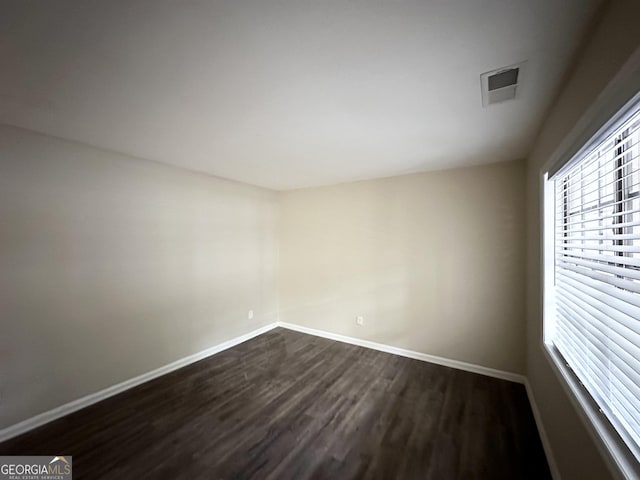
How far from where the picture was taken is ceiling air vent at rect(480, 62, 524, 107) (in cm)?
136

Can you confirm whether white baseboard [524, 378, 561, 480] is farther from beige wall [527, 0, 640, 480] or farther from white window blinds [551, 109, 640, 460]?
white window blinds [551, 109, 640, 460]

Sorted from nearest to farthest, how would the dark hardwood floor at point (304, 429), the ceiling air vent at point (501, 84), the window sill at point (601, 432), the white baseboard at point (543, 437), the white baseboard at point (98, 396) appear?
the window sill at point (601, 432) < the ceiling air vent at point (501, 84) < the white baseboard at point (543, 437) < the dark hardwood floor at point (304, 429) < the white baseboard at point (98, 396)

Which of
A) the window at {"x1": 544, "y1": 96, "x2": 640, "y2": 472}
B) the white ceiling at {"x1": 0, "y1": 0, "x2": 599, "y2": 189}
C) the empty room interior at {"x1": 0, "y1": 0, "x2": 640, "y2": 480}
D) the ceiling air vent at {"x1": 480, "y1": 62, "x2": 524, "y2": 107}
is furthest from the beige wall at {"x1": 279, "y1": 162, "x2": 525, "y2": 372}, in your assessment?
the ceiling air vent at {"x1": 480, "y1": 62, "x2": 524, "y2": 107}

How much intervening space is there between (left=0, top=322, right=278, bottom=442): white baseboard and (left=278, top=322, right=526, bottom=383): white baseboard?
137 cm

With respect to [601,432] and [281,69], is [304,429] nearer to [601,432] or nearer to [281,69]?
[601,432]

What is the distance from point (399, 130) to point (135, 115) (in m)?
2.04

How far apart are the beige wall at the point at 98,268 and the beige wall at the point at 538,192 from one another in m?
3.59

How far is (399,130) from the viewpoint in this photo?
2.09 metres

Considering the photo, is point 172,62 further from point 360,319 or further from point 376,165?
point 360,319

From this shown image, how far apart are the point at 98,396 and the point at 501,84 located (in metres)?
4.16

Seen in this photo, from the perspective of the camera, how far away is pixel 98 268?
8.13 feet

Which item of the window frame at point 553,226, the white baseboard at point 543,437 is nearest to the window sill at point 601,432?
the window frame at point 553,226

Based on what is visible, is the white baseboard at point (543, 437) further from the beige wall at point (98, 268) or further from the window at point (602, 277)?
the beige wall at point (98, 268)

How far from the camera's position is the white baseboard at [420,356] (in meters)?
2.85
